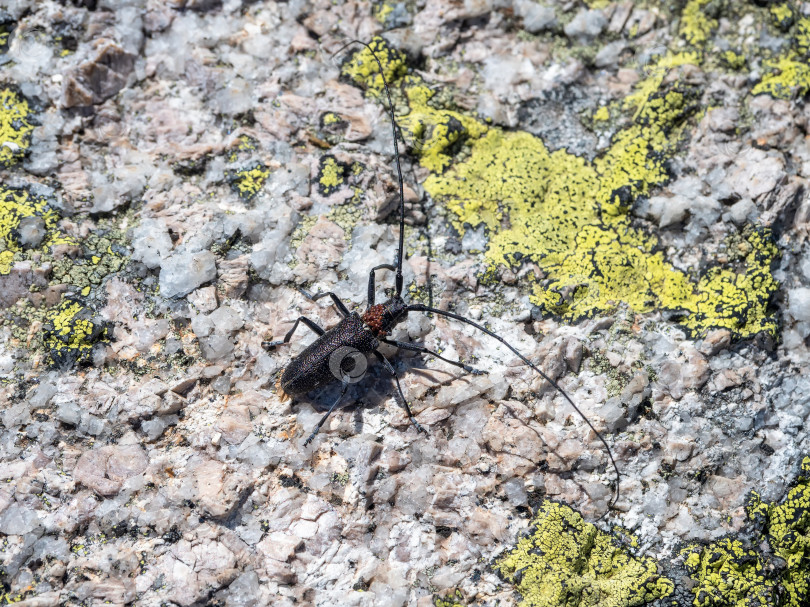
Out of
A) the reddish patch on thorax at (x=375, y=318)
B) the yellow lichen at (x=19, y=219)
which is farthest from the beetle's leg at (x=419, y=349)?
the yellow lichen at (x=19, y=219)

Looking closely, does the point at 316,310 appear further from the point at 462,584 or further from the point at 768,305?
the point at 768,305

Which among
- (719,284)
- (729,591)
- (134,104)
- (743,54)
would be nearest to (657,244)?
(719,284)

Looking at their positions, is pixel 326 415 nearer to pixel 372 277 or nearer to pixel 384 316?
pixel 384 316

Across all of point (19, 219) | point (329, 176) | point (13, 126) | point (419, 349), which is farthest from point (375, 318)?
point (13, 126)

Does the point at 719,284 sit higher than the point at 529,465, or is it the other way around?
the point at 719,284

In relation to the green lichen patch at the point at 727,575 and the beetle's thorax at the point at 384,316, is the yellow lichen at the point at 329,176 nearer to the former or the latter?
the beetle's thorax at the point at 384,316
